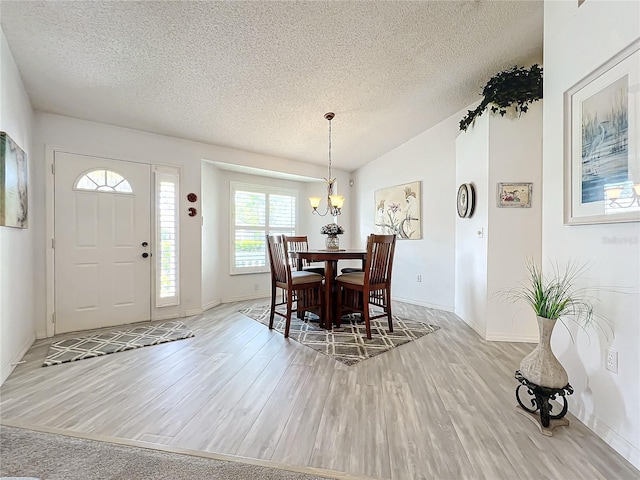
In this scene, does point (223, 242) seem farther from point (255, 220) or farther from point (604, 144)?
point (604, 144)

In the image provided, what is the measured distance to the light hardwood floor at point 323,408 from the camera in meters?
1.29

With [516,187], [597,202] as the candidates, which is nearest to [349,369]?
[597,202]

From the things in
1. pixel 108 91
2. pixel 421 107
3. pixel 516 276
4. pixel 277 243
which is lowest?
pixel 516 276

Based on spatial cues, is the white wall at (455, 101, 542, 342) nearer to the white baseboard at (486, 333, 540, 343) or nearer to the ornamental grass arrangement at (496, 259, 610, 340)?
the white baseboard at (486, 333, 540, 343)

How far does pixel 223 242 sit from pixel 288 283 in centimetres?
216

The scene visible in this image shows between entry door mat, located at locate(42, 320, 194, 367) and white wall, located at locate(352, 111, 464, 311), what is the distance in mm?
3297

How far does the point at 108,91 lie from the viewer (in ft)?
8.65

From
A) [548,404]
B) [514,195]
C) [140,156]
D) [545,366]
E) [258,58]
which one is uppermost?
[258,58]

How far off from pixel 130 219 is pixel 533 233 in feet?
15.2

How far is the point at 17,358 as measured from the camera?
2.31 m

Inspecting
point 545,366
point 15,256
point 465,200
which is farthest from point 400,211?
point 15,256

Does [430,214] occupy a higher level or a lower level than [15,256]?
higher

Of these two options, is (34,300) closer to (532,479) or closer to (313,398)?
(313,398)

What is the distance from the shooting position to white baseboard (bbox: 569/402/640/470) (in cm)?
127
